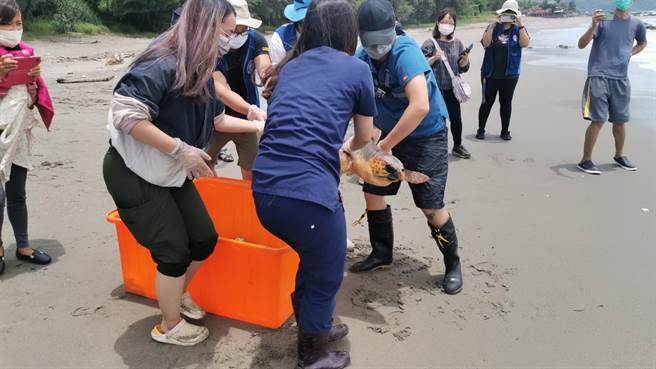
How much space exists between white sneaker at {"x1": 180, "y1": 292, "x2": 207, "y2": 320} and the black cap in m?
1.67

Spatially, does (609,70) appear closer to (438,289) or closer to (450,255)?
(450,255)

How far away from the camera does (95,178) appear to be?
5176 mm

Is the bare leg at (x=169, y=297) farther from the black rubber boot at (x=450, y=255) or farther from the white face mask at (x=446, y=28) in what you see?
the white face mask at (x=446, y=28)

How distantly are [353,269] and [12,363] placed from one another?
1914 millimetres

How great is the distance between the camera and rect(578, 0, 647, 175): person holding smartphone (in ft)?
18.8

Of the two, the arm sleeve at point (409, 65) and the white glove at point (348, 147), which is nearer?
the white glove at point (348, 147)

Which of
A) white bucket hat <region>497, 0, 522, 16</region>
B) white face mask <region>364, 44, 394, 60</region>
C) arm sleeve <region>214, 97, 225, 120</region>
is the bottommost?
arm sleeve <region>214, 97, 225, 120</region>

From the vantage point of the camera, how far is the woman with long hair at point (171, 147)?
2254mm

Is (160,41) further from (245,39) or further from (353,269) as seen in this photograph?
(353,269)

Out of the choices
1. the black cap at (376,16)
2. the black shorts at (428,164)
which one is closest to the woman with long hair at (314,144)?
the black cap at (376,16)

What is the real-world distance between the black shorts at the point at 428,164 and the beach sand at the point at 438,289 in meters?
0.58

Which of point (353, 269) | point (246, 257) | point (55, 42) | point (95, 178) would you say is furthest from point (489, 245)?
point (55, 42)

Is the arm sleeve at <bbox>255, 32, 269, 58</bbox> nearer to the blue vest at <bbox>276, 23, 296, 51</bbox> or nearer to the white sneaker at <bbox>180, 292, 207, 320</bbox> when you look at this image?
the blue vest at <bbox>276, 23, 296, 51</bbox>

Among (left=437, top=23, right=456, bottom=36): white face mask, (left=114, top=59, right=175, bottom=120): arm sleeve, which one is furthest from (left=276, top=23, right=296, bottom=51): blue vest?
(left=437, top=23, right=456, bottom=36): white face mask
